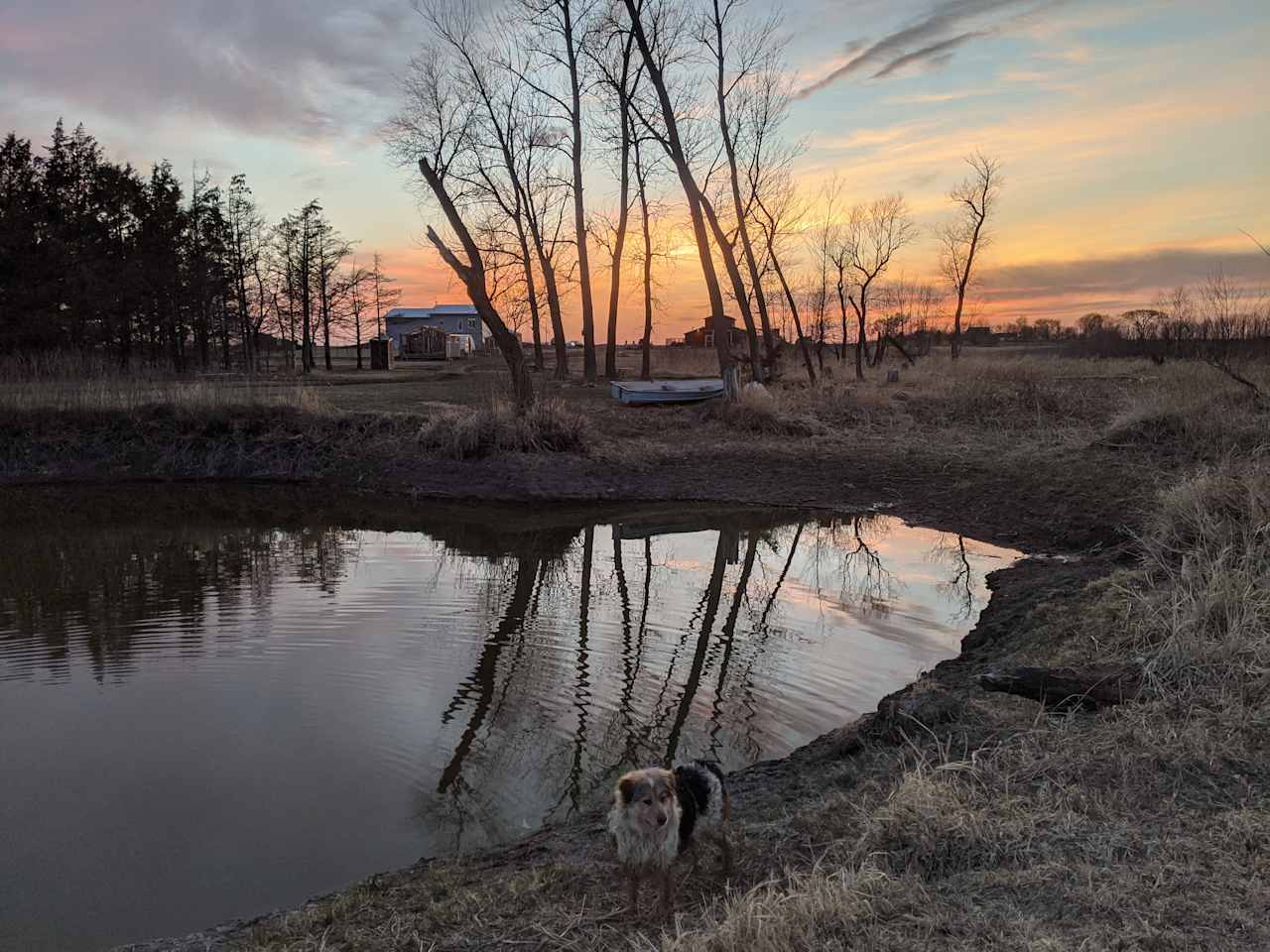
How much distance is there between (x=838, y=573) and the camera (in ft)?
36.5

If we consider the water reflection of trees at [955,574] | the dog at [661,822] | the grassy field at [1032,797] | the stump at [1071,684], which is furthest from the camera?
the water reflection of trees at [955,574]

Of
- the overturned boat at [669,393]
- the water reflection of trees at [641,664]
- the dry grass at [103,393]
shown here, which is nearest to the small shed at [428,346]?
the overturned boat at [669,393]

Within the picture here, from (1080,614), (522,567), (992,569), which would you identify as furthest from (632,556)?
(1080,614)

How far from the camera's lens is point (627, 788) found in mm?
3664

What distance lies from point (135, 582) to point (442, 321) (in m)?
70.1

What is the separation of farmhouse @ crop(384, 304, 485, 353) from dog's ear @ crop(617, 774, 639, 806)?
74899 mm

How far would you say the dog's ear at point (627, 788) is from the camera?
11.9ft

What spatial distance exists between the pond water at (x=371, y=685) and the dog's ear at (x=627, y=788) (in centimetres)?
151

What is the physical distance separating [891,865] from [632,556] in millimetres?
8430

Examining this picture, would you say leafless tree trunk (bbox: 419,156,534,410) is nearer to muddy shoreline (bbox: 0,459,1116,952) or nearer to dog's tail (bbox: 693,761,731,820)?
muddy shoreline (bbox: 0,459,1116,952)

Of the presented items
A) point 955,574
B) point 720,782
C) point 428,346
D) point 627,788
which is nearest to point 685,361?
point 428,346

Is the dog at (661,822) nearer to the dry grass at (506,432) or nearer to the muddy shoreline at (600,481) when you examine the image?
the muddy shoreline at (600,481)

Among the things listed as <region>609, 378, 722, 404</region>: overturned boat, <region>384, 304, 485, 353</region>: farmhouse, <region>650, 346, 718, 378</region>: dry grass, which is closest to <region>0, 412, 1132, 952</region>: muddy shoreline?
<region>609, 378, 722, 404</region>: overturned boat

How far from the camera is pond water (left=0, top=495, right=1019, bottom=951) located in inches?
187
